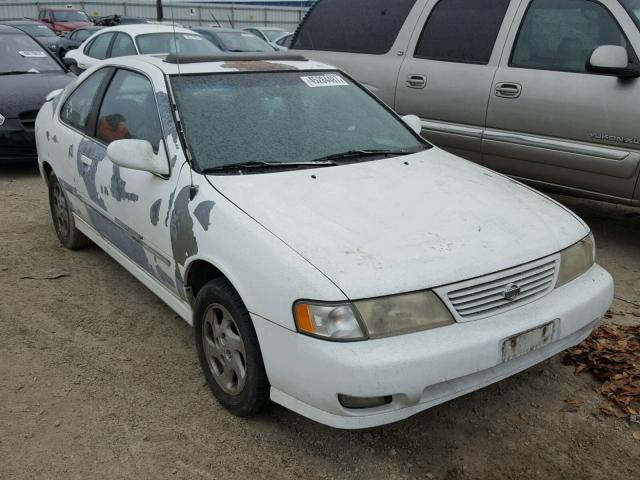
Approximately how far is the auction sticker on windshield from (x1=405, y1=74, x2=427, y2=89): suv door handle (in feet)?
5.59

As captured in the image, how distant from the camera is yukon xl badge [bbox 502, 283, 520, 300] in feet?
8.38

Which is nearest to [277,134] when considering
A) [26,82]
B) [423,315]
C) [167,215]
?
[167,215]

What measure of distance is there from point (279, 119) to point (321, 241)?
1116 millimetres

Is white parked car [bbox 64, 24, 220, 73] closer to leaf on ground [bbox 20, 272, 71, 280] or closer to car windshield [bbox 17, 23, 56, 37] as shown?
leaf on ground [bbox 20, 272, 71, 280]

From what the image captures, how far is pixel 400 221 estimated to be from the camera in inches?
108

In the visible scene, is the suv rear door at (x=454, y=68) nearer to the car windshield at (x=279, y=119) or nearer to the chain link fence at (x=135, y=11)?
→ the car windshield at (x=279, y=119)

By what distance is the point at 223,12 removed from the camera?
92.4 feet

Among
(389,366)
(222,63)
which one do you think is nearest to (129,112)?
(222,63)

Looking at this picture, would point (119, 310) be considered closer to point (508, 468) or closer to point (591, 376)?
point (508, 468)

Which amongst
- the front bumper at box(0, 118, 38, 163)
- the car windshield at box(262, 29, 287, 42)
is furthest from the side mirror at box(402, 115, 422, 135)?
the car windshield at box(262, 29, 287, 42)

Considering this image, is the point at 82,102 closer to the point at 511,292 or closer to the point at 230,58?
the point at 230,58

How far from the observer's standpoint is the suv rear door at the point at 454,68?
5.17 m

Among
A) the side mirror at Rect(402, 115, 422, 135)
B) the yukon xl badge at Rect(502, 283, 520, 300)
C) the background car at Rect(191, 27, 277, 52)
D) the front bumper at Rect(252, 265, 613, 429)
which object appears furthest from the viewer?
the background car at Rect(191, 27, 277, 52)

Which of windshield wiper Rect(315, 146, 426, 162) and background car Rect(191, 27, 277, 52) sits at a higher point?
windshield wiper Rect(315, 146, 426, 162)
